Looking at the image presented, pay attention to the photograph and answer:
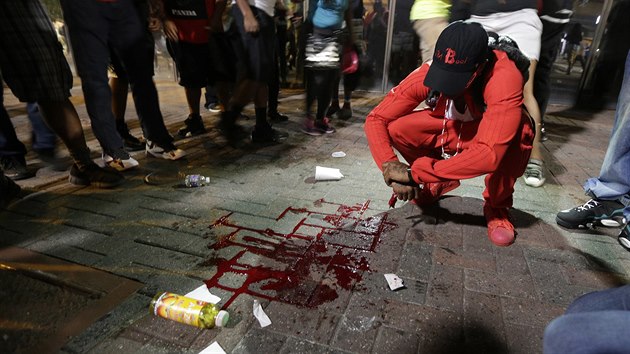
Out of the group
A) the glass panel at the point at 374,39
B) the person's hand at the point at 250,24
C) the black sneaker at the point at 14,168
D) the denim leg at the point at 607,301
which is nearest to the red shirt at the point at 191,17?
the person's hand at the point at 250,24

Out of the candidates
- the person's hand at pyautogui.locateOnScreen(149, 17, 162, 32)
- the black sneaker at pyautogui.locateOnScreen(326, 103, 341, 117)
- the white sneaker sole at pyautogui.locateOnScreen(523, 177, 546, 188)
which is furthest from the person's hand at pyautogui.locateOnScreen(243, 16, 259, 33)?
the white sneaker sole at pyautogui.locateOnScreen(523, 177, 546, 188)

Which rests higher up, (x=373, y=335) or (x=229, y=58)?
(x=229, y=58)

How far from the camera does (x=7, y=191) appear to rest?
244 cm

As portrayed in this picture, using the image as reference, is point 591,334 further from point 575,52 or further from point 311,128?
point 575,52

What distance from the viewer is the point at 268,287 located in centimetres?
169

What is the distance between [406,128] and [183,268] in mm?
1498

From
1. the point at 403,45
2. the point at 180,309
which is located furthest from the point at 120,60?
the point at 403,45

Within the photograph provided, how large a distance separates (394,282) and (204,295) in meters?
0.89

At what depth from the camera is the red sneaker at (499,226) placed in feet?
6.73

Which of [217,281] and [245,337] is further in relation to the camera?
[217,281]

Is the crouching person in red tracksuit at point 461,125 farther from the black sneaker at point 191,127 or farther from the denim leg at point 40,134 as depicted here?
the denim leg at point 40,134

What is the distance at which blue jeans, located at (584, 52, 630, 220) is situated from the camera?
2137 mm

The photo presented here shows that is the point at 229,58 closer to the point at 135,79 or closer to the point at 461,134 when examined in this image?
the point at 135,79

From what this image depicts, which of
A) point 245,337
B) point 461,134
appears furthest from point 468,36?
point 245,337
